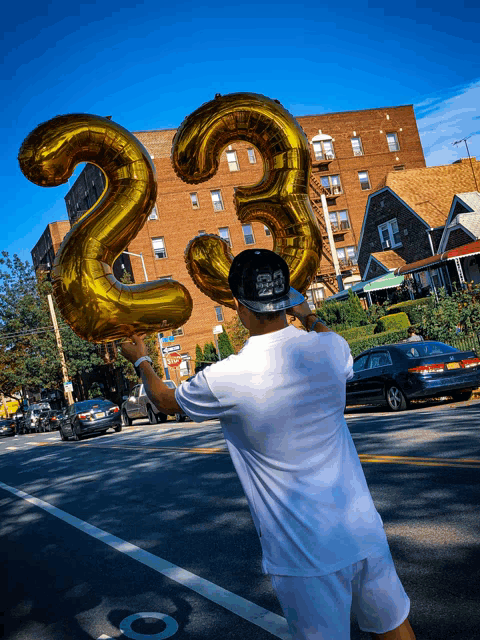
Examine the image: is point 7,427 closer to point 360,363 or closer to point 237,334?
point 237,334

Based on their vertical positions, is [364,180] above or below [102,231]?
above

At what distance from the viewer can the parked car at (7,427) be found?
4912 cm

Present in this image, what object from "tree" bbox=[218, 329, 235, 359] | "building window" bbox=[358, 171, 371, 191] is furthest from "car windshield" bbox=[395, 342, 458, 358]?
"building window" bbox=[358, 171, 371, 191]

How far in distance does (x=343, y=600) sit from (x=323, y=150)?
5418 centimetres

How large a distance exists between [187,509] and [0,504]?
475 cm

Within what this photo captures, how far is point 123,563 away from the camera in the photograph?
680 centimetres

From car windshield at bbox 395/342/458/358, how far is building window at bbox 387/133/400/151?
44.3 m

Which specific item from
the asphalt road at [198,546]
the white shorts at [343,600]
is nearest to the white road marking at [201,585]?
the asphalt road at [198,546]

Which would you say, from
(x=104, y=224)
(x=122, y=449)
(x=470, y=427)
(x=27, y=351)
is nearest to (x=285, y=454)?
(x=104, y=224)

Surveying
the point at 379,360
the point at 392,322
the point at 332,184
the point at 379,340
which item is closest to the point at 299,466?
the point at 379,360

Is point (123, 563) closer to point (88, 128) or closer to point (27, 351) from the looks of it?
point (88, 128)

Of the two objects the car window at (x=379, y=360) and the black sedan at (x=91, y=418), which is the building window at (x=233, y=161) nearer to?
the black sedan at (x=91, y=418)

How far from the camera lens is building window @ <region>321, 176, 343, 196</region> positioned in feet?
176

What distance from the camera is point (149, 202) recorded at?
112 inches
